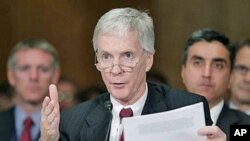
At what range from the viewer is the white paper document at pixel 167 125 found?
6.23ft

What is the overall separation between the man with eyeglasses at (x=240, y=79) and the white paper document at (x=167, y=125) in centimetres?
102

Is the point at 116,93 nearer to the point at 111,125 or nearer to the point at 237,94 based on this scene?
Result: the point at 111,125

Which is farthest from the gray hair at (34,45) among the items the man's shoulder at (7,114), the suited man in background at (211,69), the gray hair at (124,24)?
the gray hair at (124,24)

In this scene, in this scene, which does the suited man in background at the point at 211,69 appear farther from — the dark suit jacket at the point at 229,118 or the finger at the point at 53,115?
the finger at the point at 53,115

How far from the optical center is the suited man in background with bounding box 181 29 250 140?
2842 millimetres

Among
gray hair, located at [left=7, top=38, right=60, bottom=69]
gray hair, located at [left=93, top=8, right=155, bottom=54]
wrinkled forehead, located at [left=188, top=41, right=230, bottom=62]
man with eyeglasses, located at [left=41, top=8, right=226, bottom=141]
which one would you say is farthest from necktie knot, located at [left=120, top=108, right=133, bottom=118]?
gray hair, located at [left=7, top=38, right=60, bottom=69]

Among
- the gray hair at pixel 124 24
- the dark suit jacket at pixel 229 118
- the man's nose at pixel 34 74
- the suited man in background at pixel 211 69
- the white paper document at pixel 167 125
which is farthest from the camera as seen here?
the man's nose at pixel 34 74

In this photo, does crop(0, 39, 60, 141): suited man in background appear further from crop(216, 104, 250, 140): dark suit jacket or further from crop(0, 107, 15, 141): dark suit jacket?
crop(216, 104, 250, 140): dark suit jacket

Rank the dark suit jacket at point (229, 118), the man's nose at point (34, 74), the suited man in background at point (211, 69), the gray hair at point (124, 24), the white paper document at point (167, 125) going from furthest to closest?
1. the man's nose at point (34, 74)
2. the suited man in background at point (211, 69)
3. the dark suit jacket at point (229, 118)
4. the gray hair at point (124, 24)
5. the white paper document at point (167, 125)

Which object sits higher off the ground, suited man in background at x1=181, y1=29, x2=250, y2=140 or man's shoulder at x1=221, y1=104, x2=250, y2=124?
suited man in background at x1=181, y1=29, x2=250, y2=140

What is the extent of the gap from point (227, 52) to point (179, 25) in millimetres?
283

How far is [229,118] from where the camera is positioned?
2781mm

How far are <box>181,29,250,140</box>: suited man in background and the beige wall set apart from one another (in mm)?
65

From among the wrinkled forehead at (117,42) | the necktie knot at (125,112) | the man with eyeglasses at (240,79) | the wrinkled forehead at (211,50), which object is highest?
the wrinkled forehead at (117,42)
